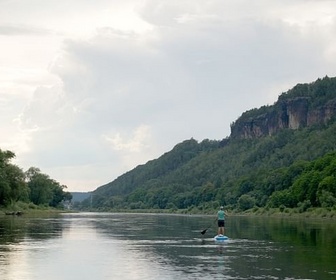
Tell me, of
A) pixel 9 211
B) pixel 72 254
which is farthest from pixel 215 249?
pixel 9 211

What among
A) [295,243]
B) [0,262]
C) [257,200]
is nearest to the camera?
[0,262]

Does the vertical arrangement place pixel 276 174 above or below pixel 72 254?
above

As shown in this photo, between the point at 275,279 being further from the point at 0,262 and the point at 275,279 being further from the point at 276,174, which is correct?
the point at 276,174

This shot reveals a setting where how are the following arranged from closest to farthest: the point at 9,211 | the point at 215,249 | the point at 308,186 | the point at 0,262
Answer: the point at 0,262
the point at 215,249
the point at 9,211
the point at 308,186

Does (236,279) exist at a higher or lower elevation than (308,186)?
lower

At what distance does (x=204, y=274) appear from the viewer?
26.1 meters

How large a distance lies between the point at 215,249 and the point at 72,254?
29.0 ft

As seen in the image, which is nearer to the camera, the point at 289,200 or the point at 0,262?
the point at 0,262

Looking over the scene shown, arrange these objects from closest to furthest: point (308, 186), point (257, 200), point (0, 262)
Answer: point (0, 262) < point (308, 186) < point (257, 200)

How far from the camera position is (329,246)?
40156mm

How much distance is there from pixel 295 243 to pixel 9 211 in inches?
3270

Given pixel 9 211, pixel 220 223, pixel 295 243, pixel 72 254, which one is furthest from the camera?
pixel 9 211

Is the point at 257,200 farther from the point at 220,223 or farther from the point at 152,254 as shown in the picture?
the point at 152,254

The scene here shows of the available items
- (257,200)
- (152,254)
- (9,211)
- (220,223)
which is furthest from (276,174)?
(152,254)
